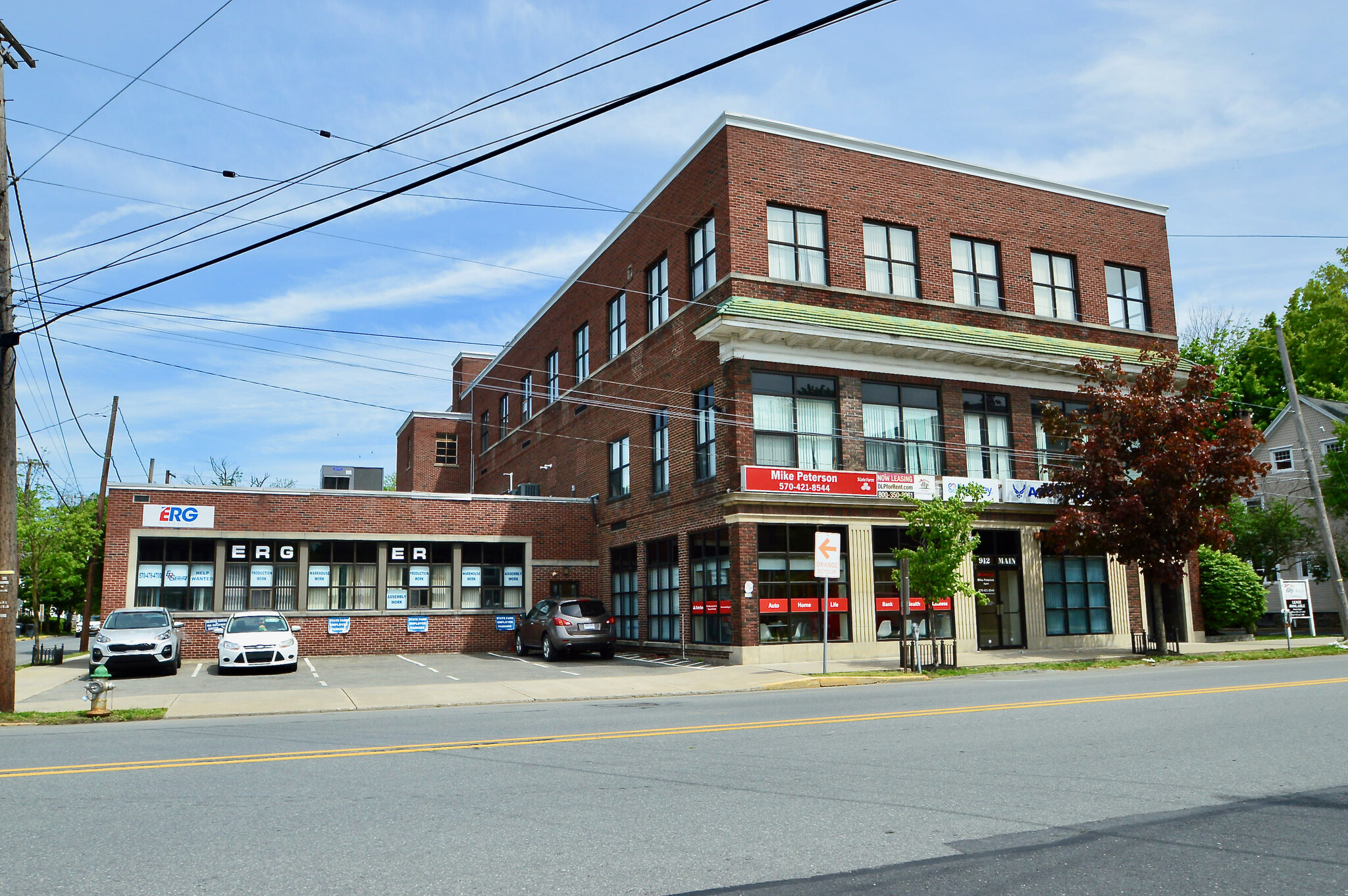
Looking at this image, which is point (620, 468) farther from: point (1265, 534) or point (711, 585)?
point (1265, 534)

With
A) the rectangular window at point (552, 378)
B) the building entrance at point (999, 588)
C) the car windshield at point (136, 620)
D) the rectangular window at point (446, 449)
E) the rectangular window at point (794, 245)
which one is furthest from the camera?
the rectangular window at point (446, 449)

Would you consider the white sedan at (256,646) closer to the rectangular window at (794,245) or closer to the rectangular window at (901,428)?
the rectangular window at (794,245)

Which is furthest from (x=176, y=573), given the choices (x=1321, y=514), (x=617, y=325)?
(x=1321, y=514)

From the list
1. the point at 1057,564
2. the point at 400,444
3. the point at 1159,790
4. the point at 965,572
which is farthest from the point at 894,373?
the point at 400,444

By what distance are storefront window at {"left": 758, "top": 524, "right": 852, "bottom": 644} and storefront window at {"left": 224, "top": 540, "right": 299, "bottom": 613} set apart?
14.8 metres

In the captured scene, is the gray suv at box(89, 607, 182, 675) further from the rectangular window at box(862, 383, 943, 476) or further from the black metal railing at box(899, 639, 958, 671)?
the rectangular window at box(862, 383, 943, 476)

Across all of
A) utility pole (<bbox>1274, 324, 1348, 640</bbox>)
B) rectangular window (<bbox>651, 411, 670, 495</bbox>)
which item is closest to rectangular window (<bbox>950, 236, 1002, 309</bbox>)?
utility pole (<bbox>1274, 324, 1348, 640</bbox>)

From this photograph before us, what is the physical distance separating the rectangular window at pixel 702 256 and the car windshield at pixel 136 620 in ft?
50.3

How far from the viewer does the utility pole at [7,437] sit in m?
15.3

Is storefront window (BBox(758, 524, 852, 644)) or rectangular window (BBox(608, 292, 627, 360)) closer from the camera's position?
storefront window (BBox(758, 524, 852, 644))

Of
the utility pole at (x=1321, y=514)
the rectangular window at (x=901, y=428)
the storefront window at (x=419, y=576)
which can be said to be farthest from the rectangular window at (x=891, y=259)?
the storefront window at (x=419, y=576)

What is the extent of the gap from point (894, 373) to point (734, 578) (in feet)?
23.0

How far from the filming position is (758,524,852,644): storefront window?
79.4 feet

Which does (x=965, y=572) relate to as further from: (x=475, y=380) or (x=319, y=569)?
(x=475, y=380)
